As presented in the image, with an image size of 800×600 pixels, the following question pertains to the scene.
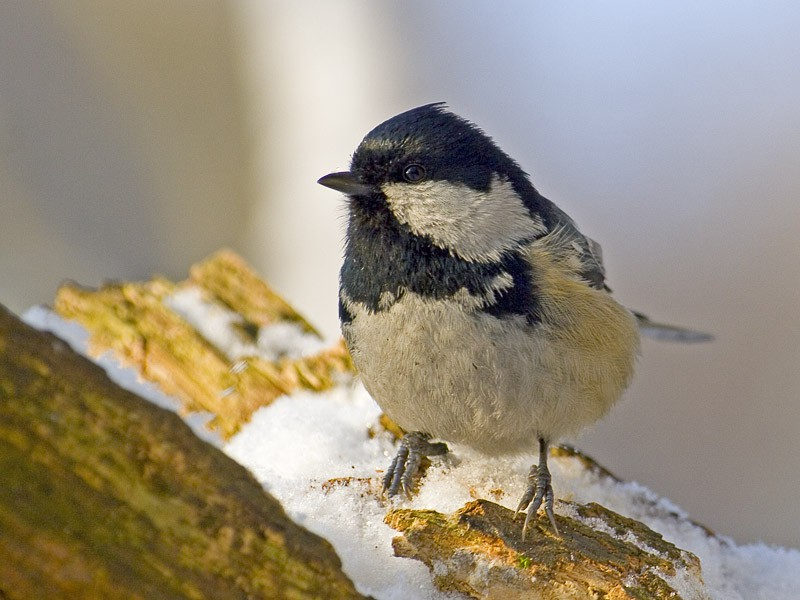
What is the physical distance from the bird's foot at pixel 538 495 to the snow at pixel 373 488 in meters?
0.06

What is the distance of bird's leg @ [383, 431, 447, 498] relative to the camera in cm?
209

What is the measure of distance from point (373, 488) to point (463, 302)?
52 cm

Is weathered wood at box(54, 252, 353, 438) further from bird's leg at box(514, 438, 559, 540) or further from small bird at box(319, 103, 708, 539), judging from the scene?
bird's leg at box(514, 438, 559, 540)

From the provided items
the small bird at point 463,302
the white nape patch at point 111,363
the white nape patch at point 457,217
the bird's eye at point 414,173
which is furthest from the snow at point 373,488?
the bird's eye at point 414,173

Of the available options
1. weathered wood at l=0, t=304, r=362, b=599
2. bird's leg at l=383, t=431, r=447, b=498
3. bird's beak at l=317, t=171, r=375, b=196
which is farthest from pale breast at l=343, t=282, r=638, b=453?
weathered wood at l=0, t=304, r=362, b=599

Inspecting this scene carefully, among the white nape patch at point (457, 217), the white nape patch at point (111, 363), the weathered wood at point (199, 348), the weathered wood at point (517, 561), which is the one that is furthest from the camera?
the weathered wood at point (199, 348)

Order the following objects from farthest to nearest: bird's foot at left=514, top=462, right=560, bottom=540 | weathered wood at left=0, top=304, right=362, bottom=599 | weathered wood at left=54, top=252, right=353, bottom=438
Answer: weathered wood at left=54, top=252, right=353, bottom=438 < bird's foot at left=514, top=462, right=560, bottom=540 < weathered wood at left=0, top=304, right=362, bottom=599

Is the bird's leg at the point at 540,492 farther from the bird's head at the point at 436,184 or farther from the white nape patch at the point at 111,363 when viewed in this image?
the white nape patch at the point at 111,363

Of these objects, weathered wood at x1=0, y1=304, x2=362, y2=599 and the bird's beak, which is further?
the bird's beak

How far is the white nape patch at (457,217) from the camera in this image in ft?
6.55

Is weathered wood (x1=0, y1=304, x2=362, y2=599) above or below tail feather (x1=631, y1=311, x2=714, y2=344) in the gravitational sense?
below

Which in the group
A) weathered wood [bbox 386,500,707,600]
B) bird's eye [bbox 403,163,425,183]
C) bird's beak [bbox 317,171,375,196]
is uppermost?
bird's eye [bbox 403,163,425,183]

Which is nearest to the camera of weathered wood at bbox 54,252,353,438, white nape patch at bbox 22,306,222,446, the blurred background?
white nape patch at bbox 22,306,222,446

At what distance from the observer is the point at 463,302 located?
1.95m
